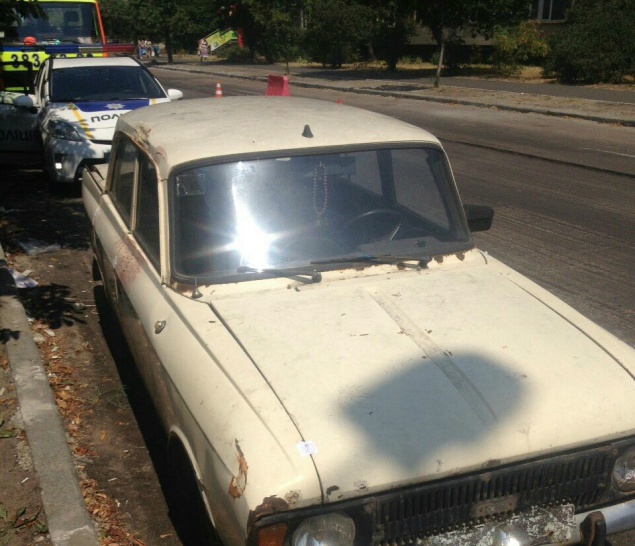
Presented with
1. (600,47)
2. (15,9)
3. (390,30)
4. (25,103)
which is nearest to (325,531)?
(15,9)

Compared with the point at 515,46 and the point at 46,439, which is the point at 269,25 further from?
the point at 46,439

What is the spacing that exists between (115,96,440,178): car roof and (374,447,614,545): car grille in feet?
6.07

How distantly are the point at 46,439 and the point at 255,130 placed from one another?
1905 mm

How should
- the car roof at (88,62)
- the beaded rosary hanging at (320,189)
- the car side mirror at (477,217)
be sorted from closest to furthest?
the beaded rosary hanging at (320,189) → the car side mirror at (477,217) → the car roof at (88,62)

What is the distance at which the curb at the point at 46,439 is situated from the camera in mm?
3602

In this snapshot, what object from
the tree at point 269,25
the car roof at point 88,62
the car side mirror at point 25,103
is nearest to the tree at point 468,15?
the tree at point 269,25

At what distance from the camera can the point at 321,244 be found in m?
3.80

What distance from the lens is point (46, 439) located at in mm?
4277

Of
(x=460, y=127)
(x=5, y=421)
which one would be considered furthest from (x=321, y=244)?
(x=460, y=127)

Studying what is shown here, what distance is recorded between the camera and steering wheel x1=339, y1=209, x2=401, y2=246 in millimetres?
3900

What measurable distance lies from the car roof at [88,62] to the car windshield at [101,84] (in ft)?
0.26

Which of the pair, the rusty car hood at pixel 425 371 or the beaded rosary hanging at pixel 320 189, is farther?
the beaded rosary hanging at pixel 320 189

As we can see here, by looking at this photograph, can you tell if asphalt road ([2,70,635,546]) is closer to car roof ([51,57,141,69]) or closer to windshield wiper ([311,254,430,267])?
windshield wiper ([311,254,430,267])

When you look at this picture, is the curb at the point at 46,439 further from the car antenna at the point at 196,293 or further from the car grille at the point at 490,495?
the car grille at the point at 490,495
